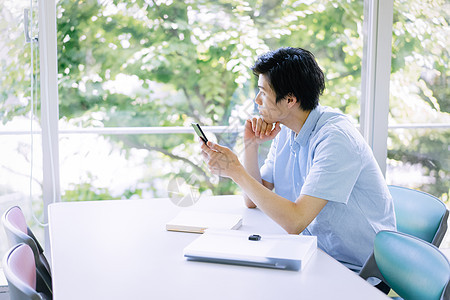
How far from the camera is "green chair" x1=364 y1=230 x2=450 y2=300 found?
1153 mm

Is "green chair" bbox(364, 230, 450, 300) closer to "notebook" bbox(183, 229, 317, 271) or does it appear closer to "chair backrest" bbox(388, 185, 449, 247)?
"notebook" bbox(183, 229, 317, 271)

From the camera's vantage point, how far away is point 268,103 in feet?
5.93

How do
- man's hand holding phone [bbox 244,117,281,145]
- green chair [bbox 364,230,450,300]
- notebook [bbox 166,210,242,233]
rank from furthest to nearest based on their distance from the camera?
man's hand holding phone [bbox 244,117,281,145]
notebook [bbox 166,210,242,233]
green chair [bbox 364,230,450,300]

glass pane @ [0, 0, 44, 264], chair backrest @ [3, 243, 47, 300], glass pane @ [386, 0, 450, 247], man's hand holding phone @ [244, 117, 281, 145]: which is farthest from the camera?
glass pane @ [386, 0, 450, 247]

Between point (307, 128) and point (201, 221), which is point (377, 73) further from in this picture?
point (201, 221)

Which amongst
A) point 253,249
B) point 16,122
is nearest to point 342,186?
point 253,249

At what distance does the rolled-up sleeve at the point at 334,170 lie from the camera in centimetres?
154

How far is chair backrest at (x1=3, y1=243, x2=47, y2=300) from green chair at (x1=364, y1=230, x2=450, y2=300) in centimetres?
82

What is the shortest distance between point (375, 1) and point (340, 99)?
861mm

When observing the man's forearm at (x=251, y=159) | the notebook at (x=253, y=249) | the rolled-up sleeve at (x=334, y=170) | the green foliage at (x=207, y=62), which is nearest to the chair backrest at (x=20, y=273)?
the notebook at (x=253, y=249)

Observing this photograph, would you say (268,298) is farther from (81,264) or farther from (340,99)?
(340,99)

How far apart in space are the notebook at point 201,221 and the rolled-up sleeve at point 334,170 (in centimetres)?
24

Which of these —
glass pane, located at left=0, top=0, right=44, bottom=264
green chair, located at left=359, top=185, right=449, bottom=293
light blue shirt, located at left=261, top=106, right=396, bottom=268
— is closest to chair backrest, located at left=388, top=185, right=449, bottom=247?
green chair, located at left=359, top=185, right=449, bottom=293

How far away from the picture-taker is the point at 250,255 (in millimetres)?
1261
